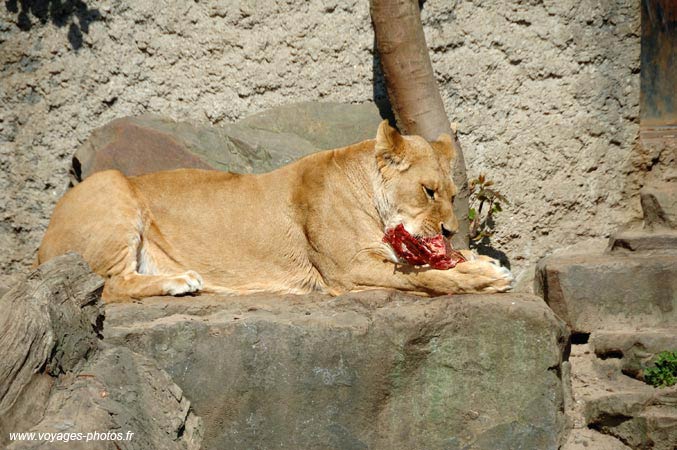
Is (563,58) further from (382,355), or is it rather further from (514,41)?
(382,355)

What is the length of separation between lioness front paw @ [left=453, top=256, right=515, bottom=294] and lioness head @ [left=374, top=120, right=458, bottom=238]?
1.76 ft

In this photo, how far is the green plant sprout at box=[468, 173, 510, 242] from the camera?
24.5ft

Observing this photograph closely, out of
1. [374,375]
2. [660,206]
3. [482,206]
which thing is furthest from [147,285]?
[660,206]

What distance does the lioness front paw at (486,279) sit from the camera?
17.8 ft

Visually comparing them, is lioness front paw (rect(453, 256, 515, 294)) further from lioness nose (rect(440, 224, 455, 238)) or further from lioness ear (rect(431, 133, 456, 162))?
lioness ear (rect(431, 133, 456, 162))

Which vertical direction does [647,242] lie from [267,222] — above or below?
below

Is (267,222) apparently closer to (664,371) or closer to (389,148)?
(389,148)

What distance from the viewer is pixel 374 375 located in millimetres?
4984

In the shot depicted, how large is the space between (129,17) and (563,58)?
3781 millimetres

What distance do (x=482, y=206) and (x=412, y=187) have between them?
181cm

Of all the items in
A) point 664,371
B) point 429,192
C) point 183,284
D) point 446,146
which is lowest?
point 664,371

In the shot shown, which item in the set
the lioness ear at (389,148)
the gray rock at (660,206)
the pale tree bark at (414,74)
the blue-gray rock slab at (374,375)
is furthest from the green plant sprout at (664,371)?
the lioness ear at (389,148)

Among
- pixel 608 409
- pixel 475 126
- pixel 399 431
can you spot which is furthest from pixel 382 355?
pixel 475 126

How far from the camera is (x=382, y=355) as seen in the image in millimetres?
4984
